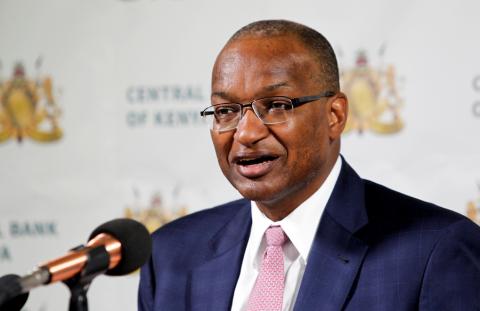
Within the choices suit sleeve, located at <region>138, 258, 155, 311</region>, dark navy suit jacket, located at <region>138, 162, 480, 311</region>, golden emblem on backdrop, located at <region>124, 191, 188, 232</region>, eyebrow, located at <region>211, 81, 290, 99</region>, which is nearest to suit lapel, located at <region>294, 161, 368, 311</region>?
dark navy suit jacket, located at <region>138, 162, 480, 311</region>

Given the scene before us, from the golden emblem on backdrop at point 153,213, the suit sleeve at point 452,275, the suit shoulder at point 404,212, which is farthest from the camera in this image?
the golden emblem on backdrop at point 153,213

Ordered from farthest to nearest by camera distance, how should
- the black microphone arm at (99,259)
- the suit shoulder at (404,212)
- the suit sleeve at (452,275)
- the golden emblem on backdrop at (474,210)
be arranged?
the golden emblem on backdrop at (474,210) → the suit shoulder at (404,212) → the suit sleeve at (452,275) → the black microphone arm at (99,259)

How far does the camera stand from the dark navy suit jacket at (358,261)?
1489 millimetres

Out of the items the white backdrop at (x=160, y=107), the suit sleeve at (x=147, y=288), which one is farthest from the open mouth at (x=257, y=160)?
the white backdrop at (x=160, y=107)

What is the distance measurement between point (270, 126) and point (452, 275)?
42 cm

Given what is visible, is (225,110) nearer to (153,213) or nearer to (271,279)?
(271,279)

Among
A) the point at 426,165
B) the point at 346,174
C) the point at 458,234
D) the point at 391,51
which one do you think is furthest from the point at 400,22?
the point at 458,234

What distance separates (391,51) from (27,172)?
1.23 m

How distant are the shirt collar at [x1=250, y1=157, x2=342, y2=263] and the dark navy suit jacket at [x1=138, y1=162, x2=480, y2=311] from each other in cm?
2

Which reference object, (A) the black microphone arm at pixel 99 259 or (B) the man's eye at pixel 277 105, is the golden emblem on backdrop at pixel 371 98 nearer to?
(B) the man's eye at pixel 277 105

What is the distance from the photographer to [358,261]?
5.13 feet

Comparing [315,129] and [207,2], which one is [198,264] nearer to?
[315,129]

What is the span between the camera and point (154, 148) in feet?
8.36

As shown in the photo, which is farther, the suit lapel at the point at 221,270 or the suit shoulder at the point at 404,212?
the suit lapel at the point at 221,270
